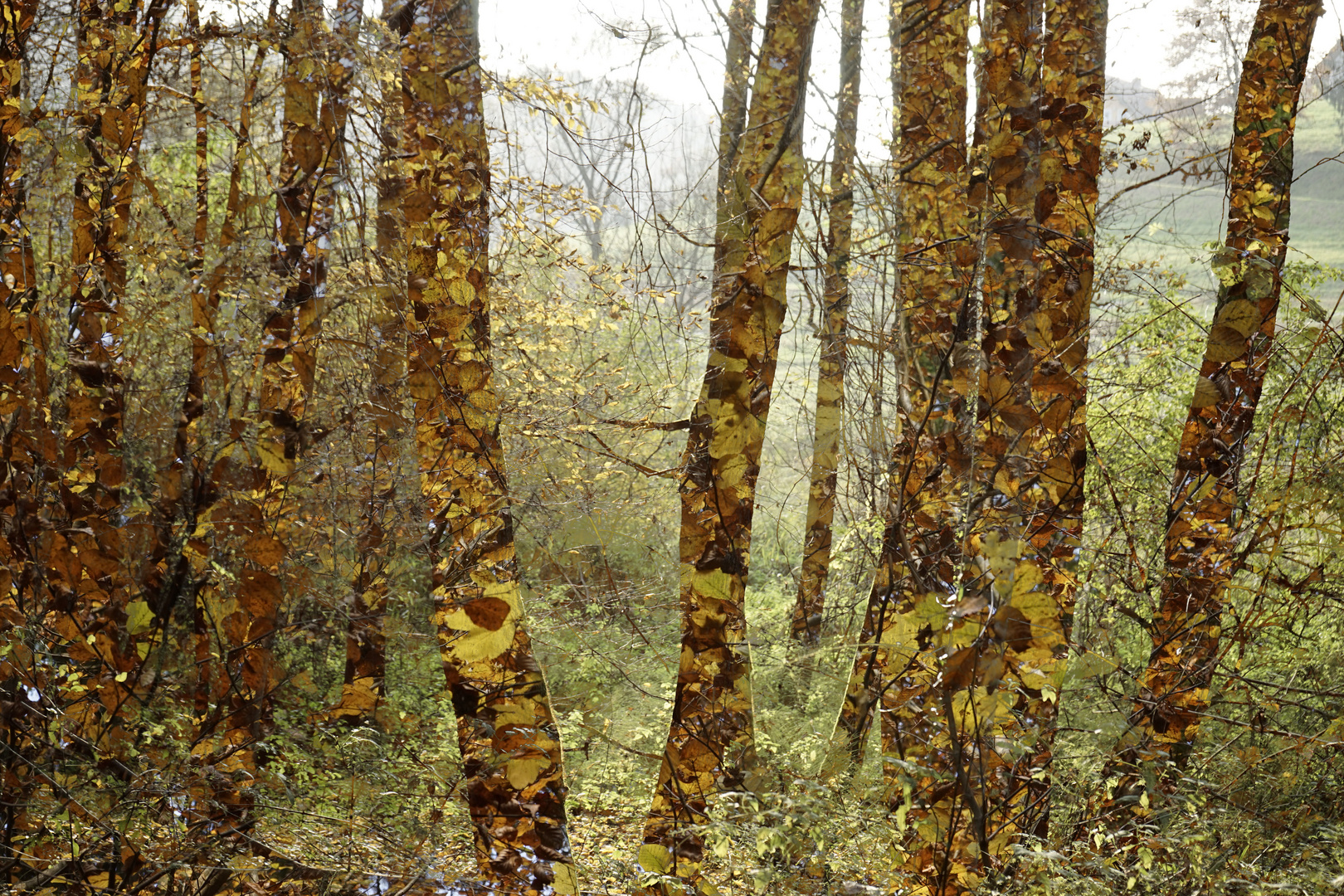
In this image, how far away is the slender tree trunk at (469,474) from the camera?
3570mm

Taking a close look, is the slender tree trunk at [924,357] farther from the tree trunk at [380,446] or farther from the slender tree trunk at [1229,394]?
the tree trunk at [380,446]

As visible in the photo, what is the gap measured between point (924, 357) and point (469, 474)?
8.78 ft

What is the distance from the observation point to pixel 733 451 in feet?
12.2

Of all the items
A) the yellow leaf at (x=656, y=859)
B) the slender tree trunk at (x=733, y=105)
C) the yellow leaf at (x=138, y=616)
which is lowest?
the yellow leaf at (x=656, y=859)

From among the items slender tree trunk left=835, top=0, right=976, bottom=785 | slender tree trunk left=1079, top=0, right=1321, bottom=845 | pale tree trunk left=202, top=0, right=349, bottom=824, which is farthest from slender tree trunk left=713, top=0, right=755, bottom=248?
slender tree trunk left=1079, top=0, right=1321, bottom=845

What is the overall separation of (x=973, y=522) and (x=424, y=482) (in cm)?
223

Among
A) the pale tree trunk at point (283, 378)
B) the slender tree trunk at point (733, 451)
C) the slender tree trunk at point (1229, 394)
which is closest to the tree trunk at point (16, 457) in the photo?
the pale tree trunk at point (283, 378)

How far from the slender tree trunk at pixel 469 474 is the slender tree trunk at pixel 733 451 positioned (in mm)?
547

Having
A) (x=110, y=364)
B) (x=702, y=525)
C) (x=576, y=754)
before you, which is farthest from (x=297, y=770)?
(x=702, y=525)

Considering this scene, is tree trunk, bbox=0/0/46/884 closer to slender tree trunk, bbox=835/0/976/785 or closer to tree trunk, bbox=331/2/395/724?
tree trunk, bbox=331/2/395/724

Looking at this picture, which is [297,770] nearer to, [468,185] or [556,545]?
[468,185]

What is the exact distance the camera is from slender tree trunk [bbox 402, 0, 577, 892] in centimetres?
357

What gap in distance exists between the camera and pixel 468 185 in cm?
361

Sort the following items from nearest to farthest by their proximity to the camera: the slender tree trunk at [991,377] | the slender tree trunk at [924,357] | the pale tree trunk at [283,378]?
the slender tree trunk at [991,377] → the slender tree trunk at [924,357] → the pale tree trunk at [283,378]
